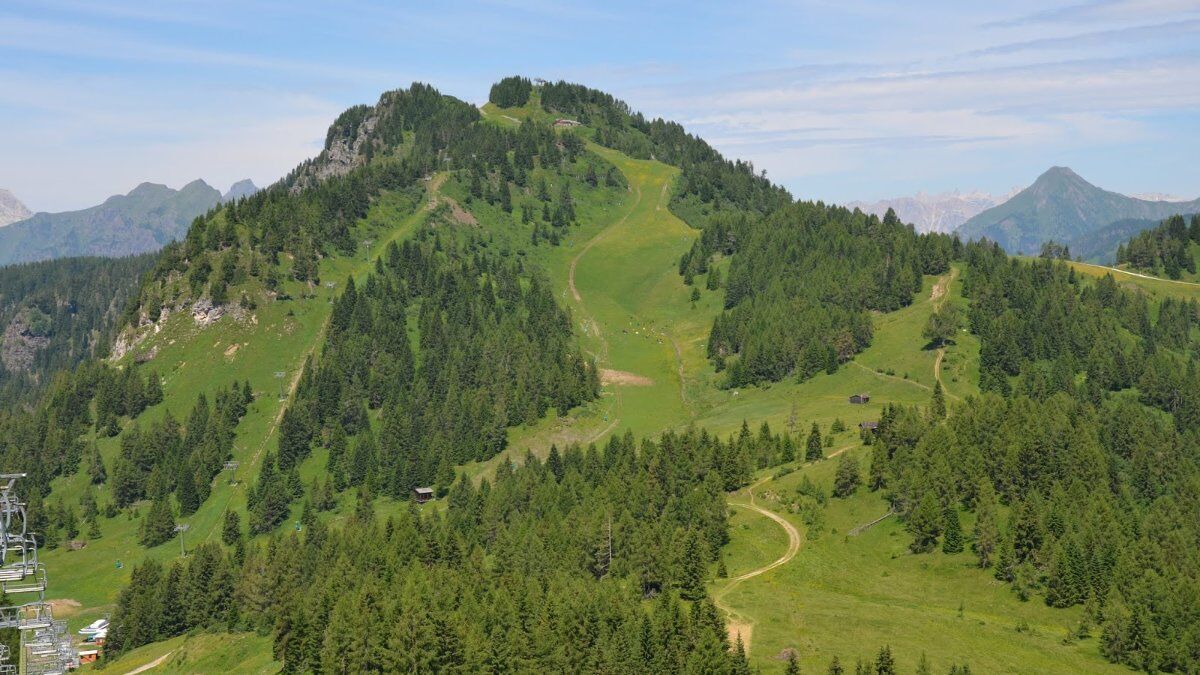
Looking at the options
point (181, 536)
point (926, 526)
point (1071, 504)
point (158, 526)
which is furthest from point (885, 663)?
point (158, 526)

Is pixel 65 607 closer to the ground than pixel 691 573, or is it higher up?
closer to the ground

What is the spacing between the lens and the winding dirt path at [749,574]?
101438 mm

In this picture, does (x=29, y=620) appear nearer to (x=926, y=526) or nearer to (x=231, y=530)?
(x=926, y=526)

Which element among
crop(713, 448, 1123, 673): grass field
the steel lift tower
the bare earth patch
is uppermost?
the steel lift tower

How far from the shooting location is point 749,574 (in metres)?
123

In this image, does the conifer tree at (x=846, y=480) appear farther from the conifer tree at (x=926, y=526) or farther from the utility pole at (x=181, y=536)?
the utility pole at (x=181, y=536)

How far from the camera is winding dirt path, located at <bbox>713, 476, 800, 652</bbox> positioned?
101m

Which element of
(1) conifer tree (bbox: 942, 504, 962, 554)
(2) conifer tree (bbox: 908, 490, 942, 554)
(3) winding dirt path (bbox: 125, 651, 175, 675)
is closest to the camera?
(1) conifer tree (bbox: 942, 504, 962, 554)

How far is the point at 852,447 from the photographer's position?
516 feet

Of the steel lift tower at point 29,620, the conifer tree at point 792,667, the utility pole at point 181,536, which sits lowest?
the utility pole at point 181,536

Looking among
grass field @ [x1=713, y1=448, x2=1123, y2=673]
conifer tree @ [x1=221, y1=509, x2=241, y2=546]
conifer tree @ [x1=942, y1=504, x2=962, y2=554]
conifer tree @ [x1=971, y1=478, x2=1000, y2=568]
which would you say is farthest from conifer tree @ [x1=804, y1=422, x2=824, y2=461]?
conifer tree @ [x1=221, y1=509, x2=241, y2=546]

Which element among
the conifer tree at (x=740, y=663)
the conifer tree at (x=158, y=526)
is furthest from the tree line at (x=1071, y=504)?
the conifer tree at (x=158, y=526)

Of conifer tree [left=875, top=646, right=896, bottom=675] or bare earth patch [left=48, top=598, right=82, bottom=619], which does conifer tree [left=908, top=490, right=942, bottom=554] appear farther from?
bare earth patch [left=48, top=598, right=82, bottom=619]

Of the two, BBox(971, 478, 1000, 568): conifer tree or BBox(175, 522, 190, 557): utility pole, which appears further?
BBox(175, 522, 190, 557): utility pole
